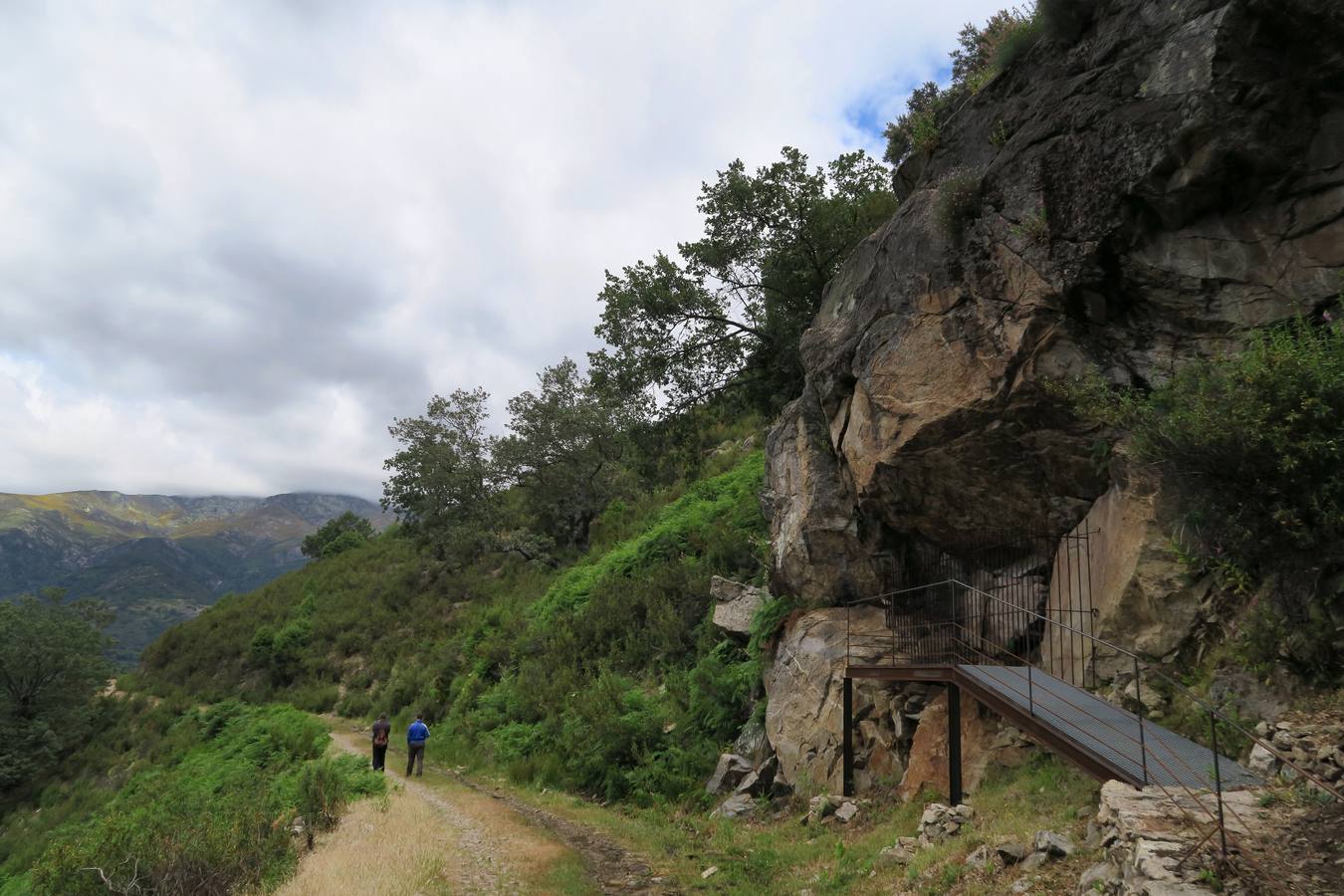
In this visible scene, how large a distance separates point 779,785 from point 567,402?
84.7 ft

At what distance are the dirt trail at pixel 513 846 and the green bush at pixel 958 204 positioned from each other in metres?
10.1

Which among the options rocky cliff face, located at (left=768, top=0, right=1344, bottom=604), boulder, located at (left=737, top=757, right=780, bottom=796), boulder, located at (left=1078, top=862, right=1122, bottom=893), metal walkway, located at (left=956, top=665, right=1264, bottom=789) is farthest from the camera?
boulder, located at (left=737, top=757, right=780, bottom=796)

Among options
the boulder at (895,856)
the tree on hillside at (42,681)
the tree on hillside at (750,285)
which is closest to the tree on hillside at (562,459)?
the tree on hillside at (750,285)

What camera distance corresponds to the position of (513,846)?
10391 millimetres

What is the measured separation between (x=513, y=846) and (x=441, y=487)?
2807 cm

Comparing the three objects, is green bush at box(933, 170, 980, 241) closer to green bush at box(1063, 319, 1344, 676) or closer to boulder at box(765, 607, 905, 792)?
green bush at box(1063, 319, 1344, 676)

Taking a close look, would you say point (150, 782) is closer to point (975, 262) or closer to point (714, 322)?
point (714, 322)

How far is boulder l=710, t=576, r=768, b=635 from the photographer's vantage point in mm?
15852

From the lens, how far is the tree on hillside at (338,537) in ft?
181

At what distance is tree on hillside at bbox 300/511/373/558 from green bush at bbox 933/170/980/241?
51.2m

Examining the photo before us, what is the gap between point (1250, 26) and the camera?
27.3 ft

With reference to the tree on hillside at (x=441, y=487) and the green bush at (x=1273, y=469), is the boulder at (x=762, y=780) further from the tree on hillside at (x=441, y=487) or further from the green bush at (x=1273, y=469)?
the tree on hillside at (x=441, y=487)

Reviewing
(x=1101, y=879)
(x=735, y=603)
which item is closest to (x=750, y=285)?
(x=735, y=603)

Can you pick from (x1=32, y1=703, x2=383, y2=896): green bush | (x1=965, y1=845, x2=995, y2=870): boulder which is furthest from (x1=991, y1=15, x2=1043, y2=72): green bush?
(x1=32, y1=703, x2=383, y2=896): green bush
